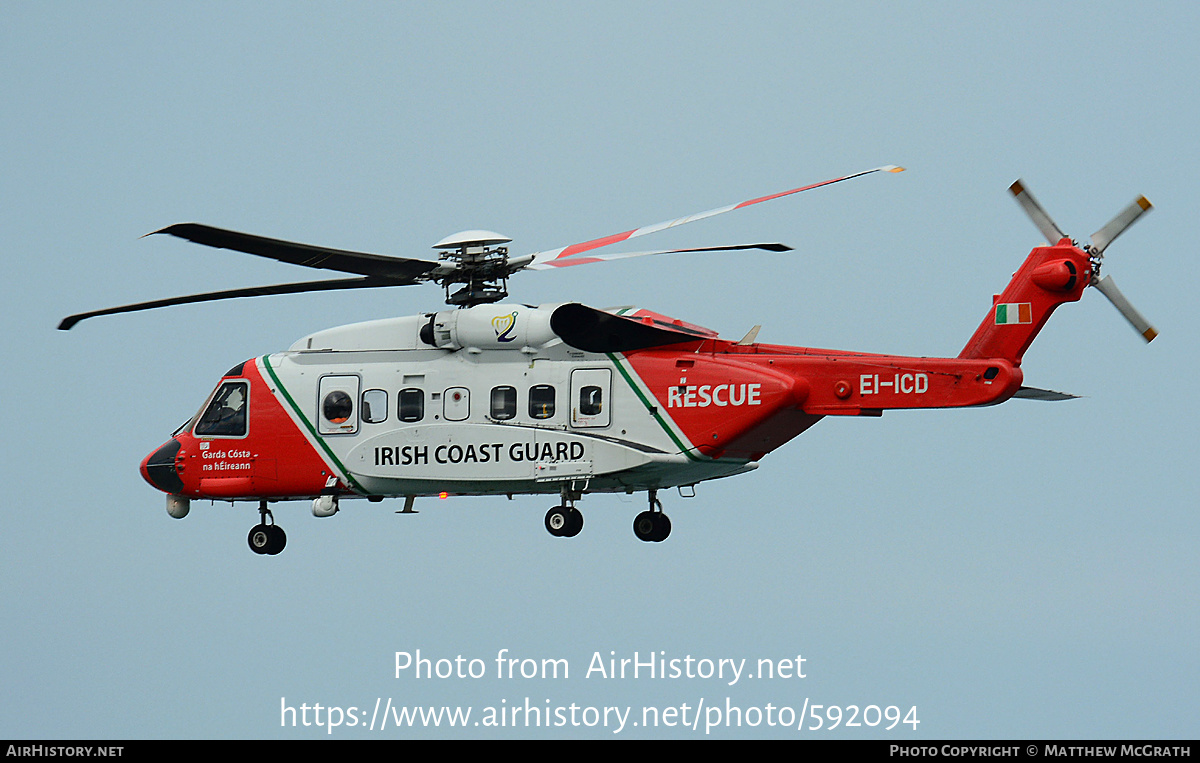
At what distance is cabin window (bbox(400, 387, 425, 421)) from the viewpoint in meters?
25.1

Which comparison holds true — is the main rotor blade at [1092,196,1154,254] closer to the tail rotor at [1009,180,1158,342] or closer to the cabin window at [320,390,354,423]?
the tail rotor at [1009,180,1158,342]

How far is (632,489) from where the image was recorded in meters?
25.0

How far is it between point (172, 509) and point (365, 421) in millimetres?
3759

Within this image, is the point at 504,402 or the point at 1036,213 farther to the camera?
the point at 504,402

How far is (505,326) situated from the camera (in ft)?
80.7

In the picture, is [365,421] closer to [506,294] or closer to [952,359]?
[506,294]

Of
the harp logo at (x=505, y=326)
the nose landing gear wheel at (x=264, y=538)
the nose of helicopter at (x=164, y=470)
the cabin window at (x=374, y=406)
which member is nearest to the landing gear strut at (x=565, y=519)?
the harp logo at (x=505, y=326)

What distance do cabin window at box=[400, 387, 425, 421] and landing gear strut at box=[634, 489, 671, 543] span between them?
353 centimetres

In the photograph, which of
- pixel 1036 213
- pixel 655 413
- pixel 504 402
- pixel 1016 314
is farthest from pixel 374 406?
pixel 1036 213

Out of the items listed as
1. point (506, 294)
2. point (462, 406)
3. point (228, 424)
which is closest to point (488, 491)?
point (462, 406)

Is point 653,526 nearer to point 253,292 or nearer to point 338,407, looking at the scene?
point 338,407

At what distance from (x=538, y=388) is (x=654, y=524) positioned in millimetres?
2656

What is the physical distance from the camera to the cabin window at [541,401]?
24.4 m

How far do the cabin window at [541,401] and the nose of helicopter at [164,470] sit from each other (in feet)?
19.8
